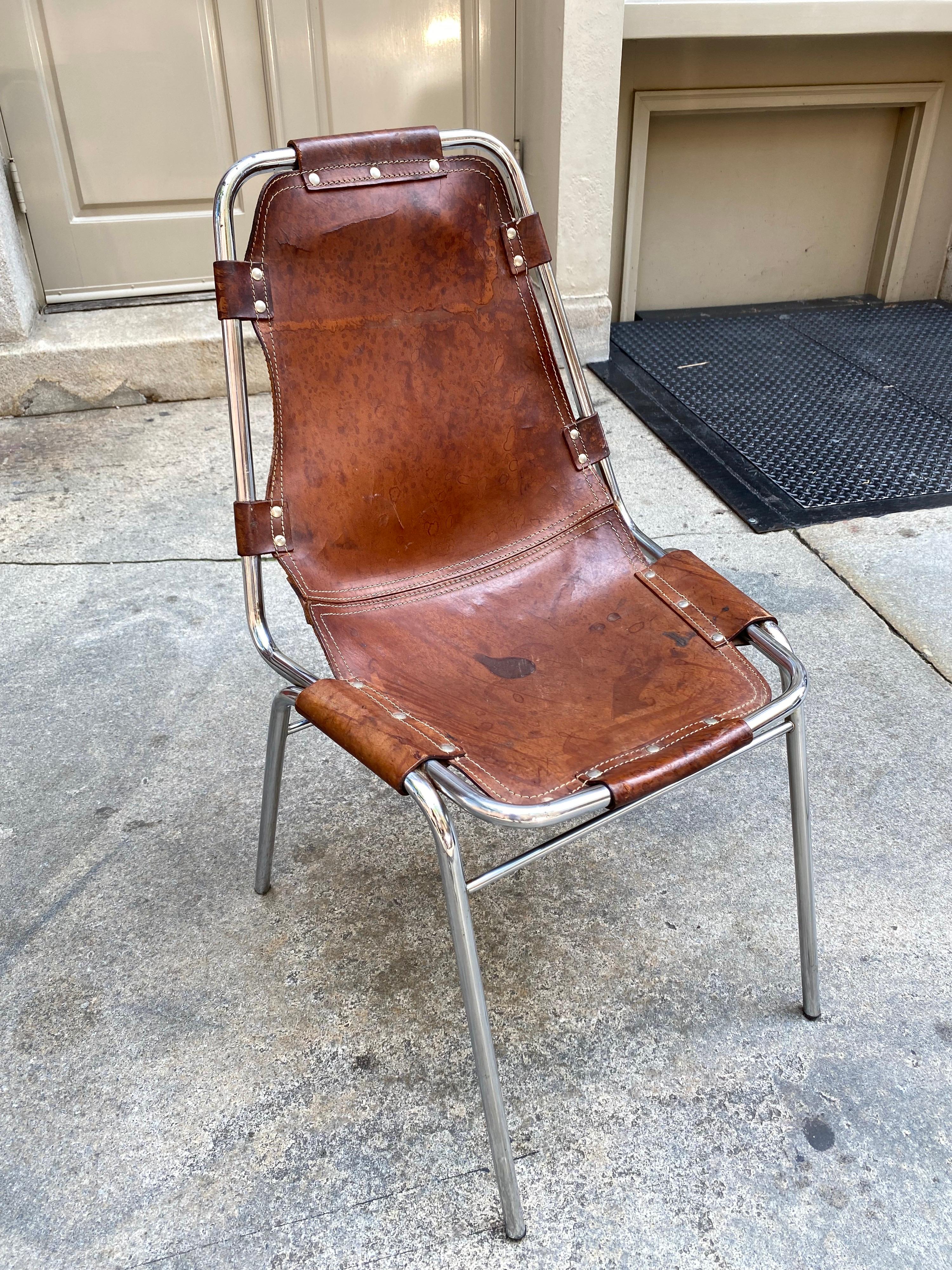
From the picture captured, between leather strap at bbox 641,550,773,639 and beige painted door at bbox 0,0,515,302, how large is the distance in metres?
2.31

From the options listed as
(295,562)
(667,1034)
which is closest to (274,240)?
(295,562)

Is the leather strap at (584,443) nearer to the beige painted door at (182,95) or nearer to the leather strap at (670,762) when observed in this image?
the leather strap at (670,762)

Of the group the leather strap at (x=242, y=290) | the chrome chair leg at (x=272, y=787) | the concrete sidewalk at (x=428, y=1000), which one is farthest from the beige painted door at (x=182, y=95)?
the chrome chair leg at (x=272, y=787)

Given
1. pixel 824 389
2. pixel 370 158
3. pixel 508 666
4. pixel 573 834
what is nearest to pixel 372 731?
pixel 573 834

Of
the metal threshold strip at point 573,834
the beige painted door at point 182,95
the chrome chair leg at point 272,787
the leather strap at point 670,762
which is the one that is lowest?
the chrome chair leg at point 272,787

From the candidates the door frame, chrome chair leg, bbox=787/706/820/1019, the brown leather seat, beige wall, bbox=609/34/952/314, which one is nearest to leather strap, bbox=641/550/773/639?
the brown leather seat

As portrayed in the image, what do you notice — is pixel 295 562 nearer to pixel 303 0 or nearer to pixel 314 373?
pixel 314 373

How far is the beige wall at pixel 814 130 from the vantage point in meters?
3.29

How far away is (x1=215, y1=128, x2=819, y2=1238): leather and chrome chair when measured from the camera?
3.57 feet

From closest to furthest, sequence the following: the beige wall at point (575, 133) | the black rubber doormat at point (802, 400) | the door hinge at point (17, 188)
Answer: the black rubber doormat at point (802, 400), the beige wall at point (575, 133), the door hinge at point (17, 188)

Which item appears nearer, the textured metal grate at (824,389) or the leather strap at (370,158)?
the leather strap at (370,158)

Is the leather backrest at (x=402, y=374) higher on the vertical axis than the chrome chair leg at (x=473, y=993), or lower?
higher

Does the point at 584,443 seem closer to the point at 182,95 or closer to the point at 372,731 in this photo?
the point at 372,731

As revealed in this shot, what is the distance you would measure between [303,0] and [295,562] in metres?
2.33
